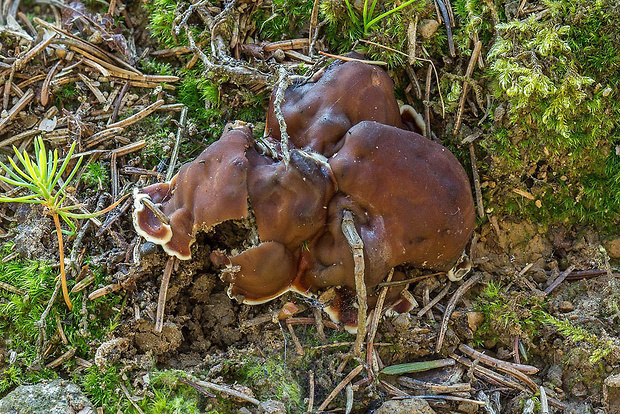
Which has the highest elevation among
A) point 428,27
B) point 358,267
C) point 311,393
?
point 428,27

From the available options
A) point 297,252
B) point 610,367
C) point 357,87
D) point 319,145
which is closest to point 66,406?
point 297,252

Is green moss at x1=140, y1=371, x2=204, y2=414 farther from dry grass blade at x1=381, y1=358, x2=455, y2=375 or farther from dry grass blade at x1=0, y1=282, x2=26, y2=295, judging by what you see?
dry grass blade at x1=381, y1=358, x2=455, y2=375

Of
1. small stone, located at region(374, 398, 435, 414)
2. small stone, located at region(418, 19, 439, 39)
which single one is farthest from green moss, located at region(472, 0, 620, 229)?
small stone, located at region(374, 398, 435, 414)

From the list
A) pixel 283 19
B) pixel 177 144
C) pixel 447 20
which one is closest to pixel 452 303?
pixel 447 20

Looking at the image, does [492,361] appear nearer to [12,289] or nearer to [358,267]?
[358,267]

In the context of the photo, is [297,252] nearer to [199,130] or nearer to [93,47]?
[199,130]

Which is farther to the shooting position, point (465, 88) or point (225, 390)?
point (465, 88)

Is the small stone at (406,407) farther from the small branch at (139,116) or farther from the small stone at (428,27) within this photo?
the small branch at (139,116)
